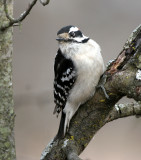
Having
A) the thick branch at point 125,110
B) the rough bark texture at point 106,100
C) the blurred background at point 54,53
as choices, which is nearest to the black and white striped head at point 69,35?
the rough bark texture at point 106,100

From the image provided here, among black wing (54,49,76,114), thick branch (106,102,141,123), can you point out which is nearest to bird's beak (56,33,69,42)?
black wing (54,49,76,114)

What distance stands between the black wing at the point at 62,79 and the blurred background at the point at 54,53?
1874 mm

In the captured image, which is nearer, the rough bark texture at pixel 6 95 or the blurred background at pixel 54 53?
the rough bark texture at pixel 6 95

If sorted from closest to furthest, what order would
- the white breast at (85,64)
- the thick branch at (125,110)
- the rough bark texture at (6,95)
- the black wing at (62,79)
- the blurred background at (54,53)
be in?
the rough bark texture at (6,95) → the thick branch at (125,110) → the white breast at (85,64) → the black wing at (62,79) → the blurred background at (54,53)

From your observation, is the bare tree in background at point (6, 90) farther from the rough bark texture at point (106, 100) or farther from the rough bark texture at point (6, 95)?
the rough bark texture at point (106, 100)

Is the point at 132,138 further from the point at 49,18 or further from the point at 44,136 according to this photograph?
the point at 49,18

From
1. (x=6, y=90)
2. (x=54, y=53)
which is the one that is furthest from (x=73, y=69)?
(x=54, y=53)

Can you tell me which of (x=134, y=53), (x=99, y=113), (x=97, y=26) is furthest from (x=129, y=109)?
(x=97, y=26)

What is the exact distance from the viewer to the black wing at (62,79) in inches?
134

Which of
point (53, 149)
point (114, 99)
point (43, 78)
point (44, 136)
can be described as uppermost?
point (114, 99)

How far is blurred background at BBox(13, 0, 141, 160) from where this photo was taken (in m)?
5.45

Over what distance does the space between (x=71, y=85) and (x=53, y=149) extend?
2.29 feet

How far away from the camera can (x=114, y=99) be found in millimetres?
2803

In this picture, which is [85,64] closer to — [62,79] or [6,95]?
[62,79]
